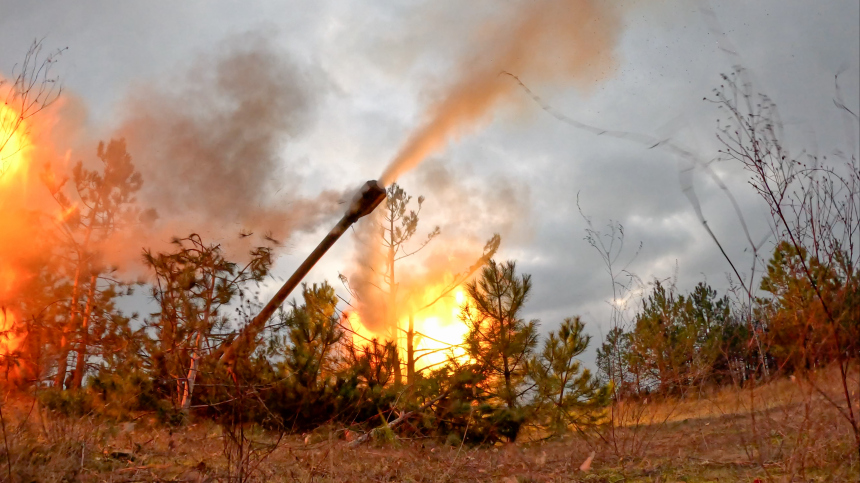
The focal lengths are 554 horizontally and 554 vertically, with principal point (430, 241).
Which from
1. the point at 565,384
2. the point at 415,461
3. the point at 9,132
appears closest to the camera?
the point at 9,132

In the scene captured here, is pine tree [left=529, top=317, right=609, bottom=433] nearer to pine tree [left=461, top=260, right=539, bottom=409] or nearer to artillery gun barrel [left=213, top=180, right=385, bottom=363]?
pine tree [left=461, top=260, right=539, bottom=409]

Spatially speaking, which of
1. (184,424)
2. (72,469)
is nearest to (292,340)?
(184,424)

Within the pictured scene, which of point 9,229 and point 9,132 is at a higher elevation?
point 9,229

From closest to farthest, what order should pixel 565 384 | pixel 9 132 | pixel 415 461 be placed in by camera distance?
pixel 9 132 → pixel 415 461 → pixel 565 384

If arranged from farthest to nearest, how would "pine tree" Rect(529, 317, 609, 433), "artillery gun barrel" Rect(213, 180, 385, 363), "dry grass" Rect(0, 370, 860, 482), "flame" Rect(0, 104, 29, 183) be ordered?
"pine tree" Rect(529, 317, 609, 433) → "artillery gun barrel" Rect(213, 180, 385, 363) → "flame" Rect(0, 104, 29, 183) → "dry grass" Rect(0, 370, 860, 482)

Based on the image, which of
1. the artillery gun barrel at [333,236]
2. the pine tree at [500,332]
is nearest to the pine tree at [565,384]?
the pine tree at [500,332]

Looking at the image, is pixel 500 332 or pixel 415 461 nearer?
pixel 415 461

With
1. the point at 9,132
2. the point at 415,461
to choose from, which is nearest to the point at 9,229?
the point at 9,132

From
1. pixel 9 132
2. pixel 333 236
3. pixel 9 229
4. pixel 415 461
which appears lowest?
pixel 415 461

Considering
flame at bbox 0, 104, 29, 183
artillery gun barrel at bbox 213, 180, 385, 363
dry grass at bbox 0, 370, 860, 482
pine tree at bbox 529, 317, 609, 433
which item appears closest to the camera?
dry grass at bbox 0, 370, 860, 482

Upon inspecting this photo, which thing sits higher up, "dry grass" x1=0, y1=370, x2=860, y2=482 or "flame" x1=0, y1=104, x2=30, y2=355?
"flame" x1=0, y1=104, x2=30, y2=355

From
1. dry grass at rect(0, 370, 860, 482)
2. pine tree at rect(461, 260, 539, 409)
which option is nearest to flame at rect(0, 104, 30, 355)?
dry grass at rect(0, 370, 860, 482)

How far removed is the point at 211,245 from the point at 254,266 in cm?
62

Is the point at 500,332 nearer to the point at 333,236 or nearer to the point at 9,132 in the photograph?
the point at 333,236
